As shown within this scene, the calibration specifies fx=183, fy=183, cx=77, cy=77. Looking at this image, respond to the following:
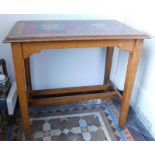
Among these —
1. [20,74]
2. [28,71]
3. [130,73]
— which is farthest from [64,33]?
[28,71]

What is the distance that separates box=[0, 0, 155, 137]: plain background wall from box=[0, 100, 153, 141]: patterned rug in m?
0.23

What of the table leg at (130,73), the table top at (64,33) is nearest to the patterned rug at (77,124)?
the table leg at (130,73)

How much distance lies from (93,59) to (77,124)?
0.60 meters

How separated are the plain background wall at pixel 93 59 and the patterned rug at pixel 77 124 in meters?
0.23

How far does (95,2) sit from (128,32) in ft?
1.68

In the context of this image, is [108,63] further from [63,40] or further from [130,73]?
[63,40]

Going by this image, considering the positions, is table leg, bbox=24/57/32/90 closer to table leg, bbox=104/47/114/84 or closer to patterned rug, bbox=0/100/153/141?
patterned rug, bbox=0/100/153/141

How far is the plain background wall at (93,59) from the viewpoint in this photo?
134 cm

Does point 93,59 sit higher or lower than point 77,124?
higher

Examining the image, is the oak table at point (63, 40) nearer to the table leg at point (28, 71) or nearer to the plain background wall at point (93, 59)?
the plain background wall at point (93, 59)

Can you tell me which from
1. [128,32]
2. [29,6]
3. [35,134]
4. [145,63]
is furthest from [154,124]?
[29,6]

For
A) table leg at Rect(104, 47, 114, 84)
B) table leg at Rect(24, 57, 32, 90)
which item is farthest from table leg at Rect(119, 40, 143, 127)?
table leg at Rect(24, 57, 32, 90)

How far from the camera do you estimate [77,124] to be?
1398 mm
